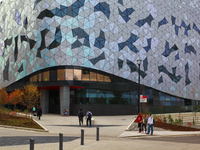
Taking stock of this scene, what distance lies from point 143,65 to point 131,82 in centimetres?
520

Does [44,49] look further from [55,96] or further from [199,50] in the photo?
[199,50]

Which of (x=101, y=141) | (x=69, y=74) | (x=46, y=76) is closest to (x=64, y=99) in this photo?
(x=69, y=74)

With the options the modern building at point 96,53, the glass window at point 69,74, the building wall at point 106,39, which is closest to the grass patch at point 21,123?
the modern building at point 96,53

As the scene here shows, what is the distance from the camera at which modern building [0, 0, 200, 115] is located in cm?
4159

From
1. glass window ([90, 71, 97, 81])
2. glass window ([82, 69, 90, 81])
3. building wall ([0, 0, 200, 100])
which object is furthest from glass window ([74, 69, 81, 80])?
glass window ([90, 71, 97, 81])

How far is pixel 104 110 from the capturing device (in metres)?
42.0

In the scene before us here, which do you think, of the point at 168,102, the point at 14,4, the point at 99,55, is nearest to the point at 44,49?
the point at 99,55

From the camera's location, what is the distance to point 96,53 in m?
43.2

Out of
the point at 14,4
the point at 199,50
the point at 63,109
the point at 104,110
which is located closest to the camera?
the point at 63,109

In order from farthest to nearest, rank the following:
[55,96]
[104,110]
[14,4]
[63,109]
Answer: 1. [14,4]
2. [55,96]
3. [104,110]
4. [63,109]

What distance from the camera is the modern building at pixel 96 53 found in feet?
136

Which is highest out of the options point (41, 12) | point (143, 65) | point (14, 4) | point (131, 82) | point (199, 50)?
point (14, 4)

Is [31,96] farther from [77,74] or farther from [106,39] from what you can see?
[106,39]

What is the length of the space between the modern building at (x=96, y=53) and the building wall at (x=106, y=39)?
0.19m
